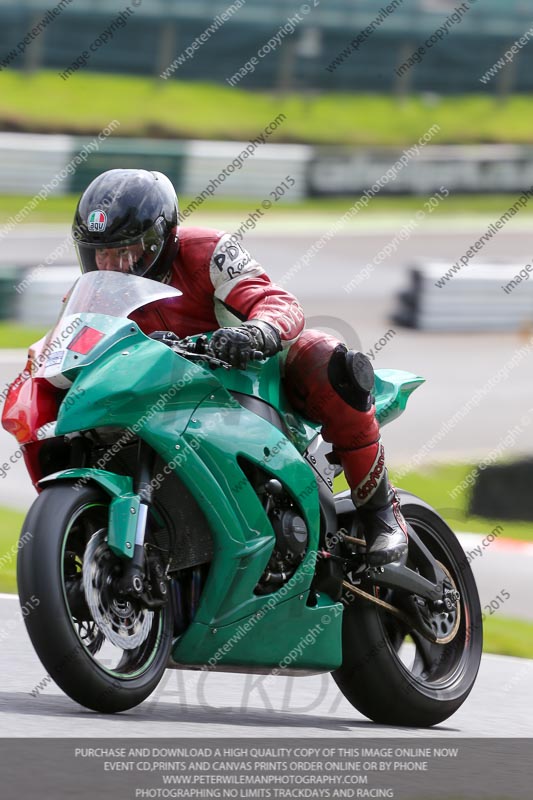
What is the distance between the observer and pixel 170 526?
13.8 ft

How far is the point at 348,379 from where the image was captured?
4668mm

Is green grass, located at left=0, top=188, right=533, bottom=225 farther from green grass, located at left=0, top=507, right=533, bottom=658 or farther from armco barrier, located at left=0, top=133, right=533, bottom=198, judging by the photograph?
green grass, located at left=0, top=507, right=533, bottom=658

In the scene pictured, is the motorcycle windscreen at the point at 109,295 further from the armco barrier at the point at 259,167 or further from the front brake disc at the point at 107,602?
the armco barrier at the point at 259,167

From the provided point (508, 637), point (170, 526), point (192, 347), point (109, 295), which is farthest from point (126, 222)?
point (508, 637)

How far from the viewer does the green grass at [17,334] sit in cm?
1423

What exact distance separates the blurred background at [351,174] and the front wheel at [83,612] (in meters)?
1.57

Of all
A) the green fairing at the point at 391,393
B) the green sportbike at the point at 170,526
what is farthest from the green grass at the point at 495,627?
the green sportbike at the point at 170,526

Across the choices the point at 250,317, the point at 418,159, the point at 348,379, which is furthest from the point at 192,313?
the point at 418,159

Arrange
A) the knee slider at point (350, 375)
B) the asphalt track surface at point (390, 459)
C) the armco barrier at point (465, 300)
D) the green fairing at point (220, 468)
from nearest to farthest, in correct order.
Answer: the green fairing at point (220, 468) < the asphalt track surface at point (390, 459) < the knee slider at point (350, 375) < the armco barrier at point (465, 300)

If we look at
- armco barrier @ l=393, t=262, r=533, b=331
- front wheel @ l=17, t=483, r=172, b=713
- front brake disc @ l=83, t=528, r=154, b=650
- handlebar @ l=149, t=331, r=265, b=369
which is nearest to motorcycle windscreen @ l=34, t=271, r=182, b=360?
handlebar @ l=149, t=331, r=265, b=369

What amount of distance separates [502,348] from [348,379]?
39.0 ft

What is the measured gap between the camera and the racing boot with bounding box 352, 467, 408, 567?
4.77 m

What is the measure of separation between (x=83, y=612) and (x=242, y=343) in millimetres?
862

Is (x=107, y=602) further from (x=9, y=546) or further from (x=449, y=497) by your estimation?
(x=449, y=497)
